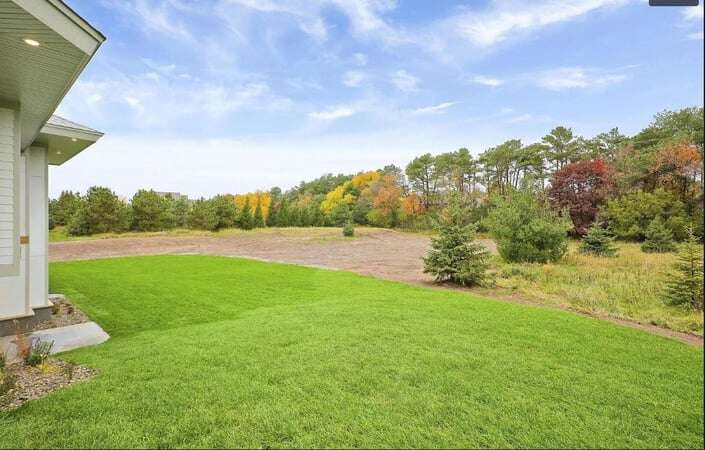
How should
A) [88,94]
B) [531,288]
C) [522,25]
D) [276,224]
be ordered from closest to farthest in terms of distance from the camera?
[522,25], [531,288], [88,94], [276,224]

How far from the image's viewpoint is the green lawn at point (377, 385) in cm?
197

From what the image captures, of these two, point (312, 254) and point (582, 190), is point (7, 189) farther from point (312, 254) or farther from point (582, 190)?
point (582, 190)

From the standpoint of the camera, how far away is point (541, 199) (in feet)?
36.4

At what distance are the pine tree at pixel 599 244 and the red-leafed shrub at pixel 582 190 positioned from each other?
4.36 m

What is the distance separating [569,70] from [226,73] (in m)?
10.4

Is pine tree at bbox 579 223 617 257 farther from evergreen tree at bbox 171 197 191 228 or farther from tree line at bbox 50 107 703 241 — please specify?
evergreen tree at bbox 171 197 191 228

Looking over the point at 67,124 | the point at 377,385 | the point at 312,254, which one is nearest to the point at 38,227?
the point at 67,124

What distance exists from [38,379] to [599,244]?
14526 mm

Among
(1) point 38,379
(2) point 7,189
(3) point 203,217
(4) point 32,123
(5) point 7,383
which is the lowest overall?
(1) point 38,379

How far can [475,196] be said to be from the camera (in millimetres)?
11297

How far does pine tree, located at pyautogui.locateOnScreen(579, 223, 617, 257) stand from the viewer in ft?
37.6

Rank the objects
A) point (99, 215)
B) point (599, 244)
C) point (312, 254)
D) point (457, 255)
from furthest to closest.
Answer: point (99, 215), point (312, 254), point (599, 244), point (457, 255)

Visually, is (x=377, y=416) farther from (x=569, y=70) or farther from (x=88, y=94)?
(x=88, y=94)

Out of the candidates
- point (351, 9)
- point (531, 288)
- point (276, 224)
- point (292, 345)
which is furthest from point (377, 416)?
point (276, 224)
